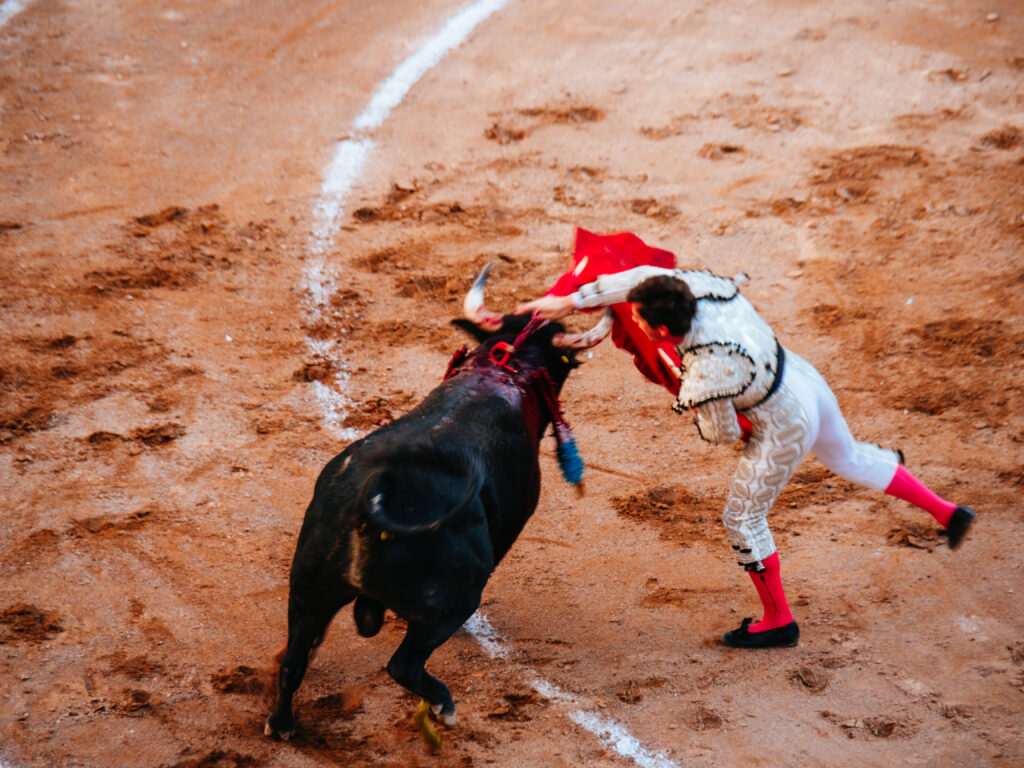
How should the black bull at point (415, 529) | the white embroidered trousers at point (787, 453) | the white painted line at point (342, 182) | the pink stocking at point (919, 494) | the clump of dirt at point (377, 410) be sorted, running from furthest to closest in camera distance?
the white painted line at point (342, 182) < the clump of dirt at point (377, 410) < the pink stocking at point (919, 494) < the white embroidered trousers at point (787, 453) < the black bull at point (415, 529)

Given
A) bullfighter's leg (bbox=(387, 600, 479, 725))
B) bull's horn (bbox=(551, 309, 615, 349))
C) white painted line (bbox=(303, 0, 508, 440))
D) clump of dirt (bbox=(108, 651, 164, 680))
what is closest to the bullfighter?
bull's horn (bbox=(551, 309, 615, 349))

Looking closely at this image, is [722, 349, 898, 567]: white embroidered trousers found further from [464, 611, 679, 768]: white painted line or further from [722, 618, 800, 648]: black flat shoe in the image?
[464, 611, 679, 768]: white painted line

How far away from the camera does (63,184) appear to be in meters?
7.77

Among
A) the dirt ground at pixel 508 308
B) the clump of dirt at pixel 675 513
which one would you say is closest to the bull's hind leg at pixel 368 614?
the dirt ground at pixel 508 308

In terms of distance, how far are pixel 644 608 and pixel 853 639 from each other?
0.91 m

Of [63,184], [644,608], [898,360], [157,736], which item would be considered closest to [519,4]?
[63,184]

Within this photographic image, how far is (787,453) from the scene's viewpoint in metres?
3.63

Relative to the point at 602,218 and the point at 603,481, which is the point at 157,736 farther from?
the point at 602,218

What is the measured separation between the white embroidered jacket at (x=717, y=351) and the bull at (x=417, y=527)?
2.16 ft

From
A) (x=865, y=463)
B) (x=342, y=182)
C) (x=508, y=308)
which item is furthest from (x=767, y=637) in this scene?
(x=342, y=182)

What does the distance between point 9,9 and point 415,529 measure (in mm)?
10551

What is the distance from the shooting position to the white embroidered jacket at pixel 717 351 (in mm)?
3455

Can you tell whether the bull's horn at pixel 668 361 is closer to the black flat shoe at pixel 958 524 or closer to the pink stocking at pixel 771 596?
the pink stocking at pixel 771 596

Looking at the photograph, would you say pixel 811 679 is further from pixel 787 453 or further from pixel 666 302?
pixel 666 302
